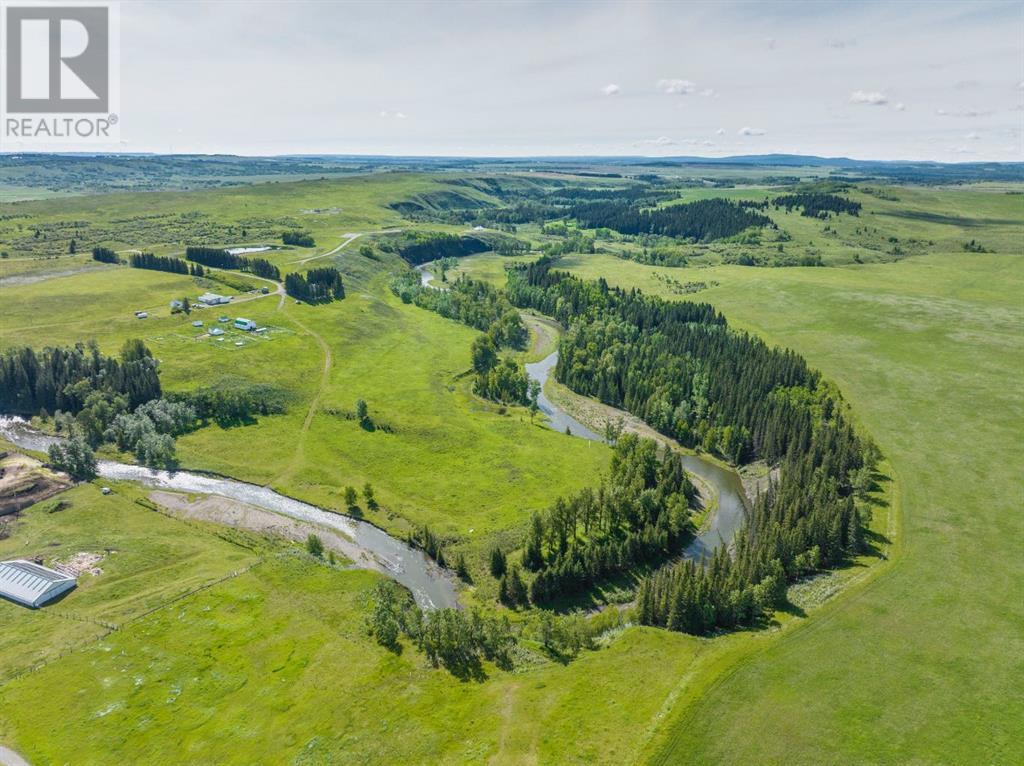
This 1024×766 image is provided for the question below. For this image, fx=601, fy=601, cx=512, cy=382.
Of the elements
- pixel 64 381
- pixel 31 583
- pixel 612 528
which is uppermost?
pixel 64 381

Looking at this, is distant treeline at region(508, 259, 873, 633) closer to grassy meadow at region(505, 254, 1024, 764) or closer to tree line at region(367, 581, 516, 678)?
grassy meadow at region(505, 254, 1024, 764)

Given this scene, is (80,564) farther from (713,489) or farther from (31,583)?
(713,489)

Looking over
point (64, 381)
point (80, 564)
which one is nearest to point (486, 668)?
point (80, 564)

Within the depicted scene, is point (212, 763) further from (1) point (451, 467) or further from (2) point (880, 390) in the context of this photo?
(2) point (880, 390)

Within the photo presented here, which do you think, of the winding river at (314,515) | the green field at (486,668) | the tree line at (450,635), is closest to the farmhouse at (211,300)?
the winding river at (314,515)

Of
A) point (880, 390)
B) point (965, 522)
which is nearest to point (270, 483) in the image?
point (965, 522)

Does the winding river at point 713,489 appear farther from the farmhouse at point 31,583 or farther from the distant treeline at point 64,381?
the distant treeline at point 64,381

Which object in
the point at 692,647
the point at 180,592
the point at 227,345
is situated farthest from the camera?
the point at 227,345
